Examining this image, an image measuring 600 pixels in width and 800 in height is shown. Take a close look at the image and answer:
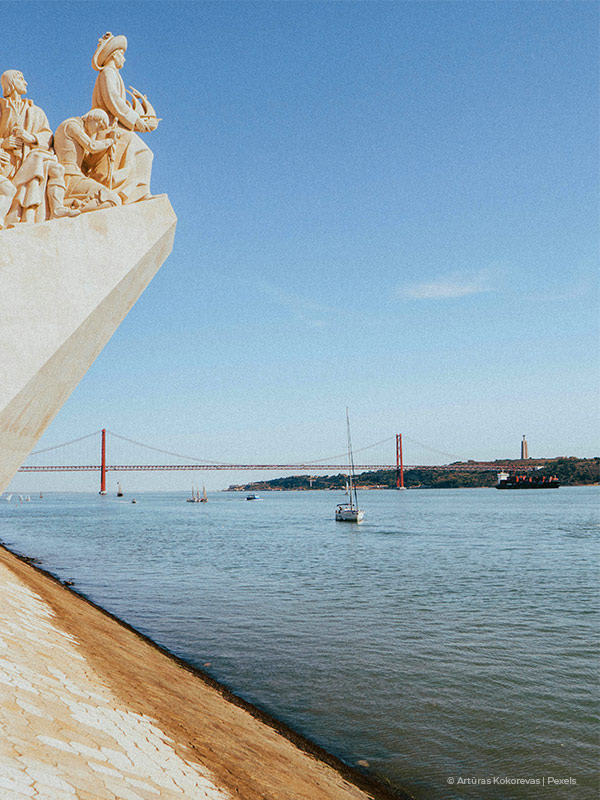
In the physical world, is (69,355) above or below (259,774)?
above

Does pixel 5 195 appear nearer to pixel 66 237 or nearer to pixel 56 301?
pixel 66 237

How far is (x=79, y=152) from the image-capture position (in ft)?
16.8

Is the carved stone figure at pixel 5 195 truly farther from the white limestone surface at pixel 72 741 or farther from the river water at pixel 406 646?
the river water at pixel 406 646

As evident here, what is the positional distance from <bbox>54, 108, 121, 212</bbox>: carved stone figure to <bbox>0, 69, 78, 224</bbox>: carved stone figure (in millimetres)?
151

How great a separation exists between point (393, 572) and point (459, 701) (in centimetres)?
858

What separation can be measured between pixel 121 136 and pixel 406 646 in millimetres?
6409

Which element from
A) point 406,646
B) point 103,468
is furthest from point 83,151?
point 103,468

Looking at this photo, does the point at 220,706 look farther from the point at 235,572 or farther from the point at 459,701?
the point at 235,572

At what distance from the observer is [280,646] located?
7180mm

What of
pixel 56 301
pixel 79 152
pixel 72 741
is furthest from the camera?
pixel 79 152

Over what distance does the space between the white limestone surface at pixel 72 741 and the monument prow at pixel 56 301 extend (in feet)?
4.39

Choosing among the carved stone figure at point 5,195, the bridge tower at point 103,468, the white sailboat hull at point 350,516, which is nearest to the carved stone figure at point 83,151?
the carved stone figure at point 5,195

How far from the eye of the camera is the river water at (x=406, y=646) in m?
4.46

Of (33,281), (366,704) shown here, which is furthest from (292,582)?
(33,281)
